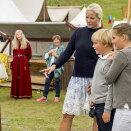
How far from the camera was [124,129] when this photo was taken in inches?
105

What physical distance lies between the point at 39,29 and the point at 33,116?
480cm

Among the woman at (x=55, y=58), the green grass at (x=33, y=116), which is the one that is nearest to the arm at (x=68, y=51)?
the green grass at (x=33, y=116)

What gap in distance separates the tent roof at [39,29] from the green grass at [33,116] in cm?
231

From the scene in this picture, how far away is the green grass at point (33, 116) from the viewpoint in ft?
17.8

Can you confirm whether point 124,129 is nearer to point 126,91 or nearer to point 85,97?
point 126,91

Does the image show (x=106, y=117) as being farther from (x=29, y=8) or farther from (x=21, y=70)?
(x=29, y=8)

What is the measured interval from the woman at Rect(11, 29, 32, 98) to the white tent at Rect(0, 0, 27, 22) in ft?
13.4

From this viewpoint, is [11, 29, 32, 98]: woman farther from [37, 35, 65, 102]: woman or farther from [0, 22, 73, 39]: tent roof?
[0, 22, 73, 39]: tent roof

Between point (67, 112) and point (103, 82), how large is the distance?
0.92 m

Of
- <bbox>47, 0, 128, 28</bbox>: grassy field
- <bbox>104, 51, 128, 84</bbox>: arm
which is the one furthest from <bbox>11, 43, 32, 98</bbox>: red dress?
<bbox>47, 0, 128, 28</bbox>: grassy field

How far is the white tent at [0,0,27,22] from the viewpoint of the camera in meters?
12.4

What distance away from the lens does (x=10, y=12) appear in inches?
503

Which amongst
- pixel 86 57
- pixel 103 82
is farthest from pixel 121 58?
pixel 86 57

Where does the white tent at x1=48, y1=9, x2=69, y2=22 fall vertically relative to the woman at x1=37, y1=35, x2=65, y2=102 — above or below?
above
